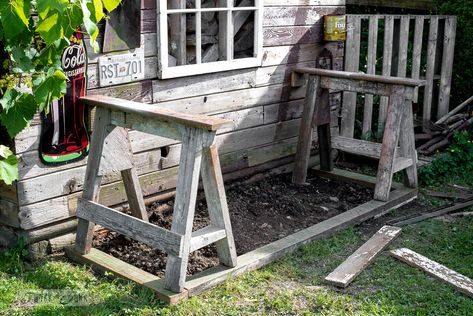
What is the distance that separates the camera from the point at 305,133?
6.62 m

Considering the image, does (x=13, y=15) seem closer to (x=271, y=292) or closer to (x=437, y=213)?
(x=271, y=292)

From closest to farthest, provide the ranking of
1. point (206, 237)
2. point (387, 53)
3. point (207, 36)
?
point (206, 237)
point (207, 36)
point (387, 53)

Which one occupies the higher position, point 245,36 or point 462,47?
point 245,36

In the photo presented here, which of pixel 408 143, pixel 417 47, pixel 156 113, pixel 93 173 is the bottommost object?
pixel 408 143

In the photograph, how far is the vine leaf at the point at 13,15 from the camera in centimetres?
380

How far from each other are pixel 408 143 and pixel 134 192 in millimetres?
2638

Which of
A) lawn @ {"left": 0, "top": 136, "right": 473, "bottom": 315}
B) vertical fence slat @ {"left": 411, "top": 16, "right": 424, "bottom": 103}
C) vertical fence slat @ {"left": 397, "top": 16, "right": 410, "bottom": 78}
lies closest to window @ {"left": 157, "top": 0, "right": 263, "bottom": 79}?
lawn @ {"left": 0, "top": 136, "right": 473, "bottom": 315}

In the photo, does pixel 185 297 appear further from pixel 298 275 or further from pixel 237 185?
pixel 237 185

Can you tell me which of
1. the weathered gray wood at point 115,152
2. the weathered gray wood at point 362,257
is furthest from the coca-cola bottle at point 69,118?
the weathered gray wood at point 362,257

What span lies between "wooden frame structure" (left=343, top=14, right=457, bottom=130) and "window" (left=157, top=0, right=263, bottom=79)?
1.35 meters

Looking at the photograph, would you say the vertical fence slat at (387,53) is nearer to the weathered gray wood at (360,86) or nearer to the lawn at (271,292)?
the weathered gray wood at (360,86)

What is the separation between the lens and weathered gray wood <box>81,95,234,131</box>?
4.15m

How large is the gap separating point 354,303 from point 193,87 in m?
2.30

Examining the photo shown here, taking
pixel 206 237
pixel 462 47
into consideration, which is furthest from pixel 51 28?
pixel 462 47
